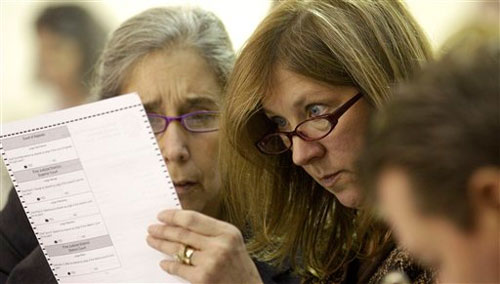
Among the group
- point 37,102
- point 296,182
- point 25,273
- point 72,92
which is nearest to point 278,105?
point 296,182

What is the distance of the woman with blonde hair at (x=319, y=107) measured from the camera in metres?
1.78

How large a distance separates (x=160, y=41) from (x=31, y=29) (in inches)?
123

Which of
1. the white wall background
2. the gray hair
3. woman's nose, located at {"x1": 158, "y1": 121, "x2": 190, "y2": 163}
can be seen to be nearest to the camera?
woman's nose, located at {"x1": 158, "y1": 121, "x2": 190, "y2": 163}

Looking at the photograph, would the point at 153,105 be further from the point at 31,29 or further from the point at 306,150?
the point at 31,29

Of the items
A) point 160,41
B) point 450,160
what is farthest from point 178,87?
point 450,160

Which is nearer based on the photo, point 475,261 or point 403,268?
point 475,261

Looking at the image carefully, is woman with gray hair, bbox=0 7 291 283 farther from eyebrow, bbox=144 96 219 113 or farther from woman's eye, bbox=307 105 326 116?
woman's eye, bbox=307 105 326 116

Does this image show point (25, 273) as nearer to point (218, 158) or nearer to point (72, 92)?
point (218, 158)

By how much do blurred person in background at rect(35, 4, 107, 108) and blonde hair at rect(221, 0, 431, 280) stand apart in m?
2.33

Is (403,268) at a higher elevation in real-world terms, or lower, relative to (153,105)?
lower

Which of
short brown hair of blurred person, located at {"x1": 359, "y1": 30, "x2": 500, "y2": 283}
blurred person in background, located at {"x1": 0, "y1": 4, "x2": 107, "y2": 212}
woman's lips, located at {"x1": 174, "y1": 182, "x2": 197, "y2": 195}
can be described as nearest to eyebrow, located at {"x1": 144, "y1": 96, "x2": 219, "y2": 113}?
woman's lips, located at {"x1": 174, "y1": 182, "x2": 197, "y2": 195}

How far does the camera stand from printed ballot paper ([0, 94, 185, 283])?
1.76 m

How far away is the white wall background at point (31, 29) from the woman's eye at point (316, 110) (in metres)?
2.91

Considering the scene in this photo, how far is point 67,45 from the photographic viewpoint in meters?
4.56
